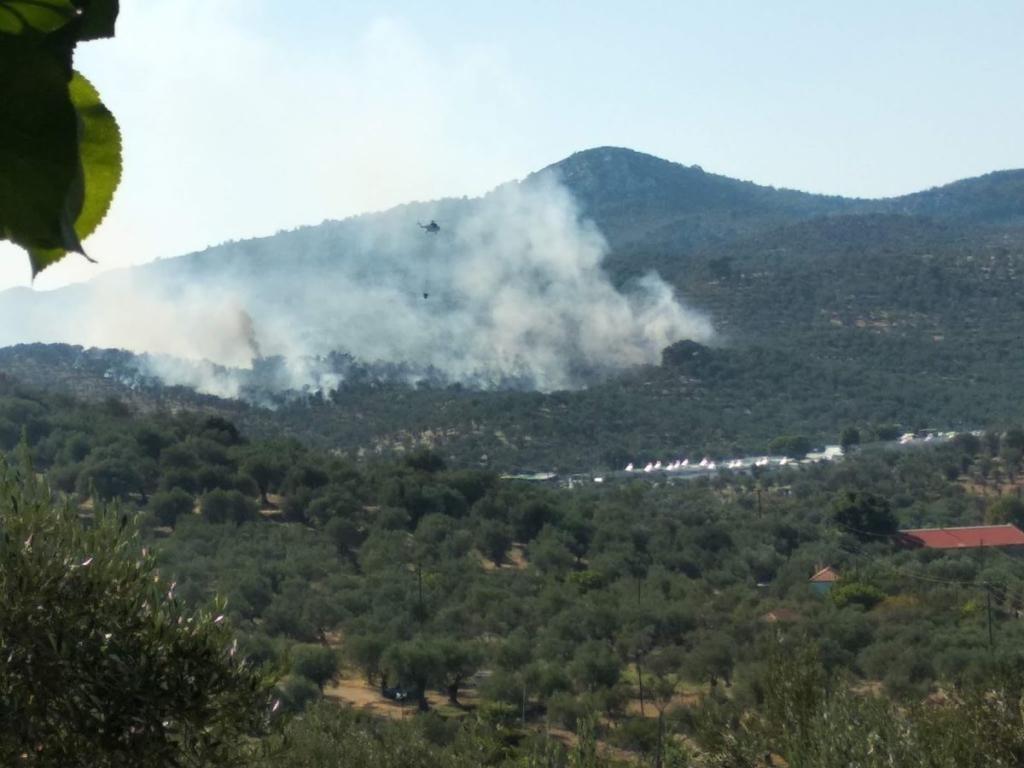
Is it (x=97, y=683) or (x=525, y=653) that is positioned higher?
(x=97, y=683)

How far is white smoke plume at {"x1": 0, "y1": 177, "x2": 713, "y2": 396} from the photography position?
89062mm

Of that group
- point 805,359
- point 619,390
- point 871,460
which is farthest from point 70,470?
point 805,359

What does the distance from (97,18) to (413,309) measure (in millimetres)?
101131

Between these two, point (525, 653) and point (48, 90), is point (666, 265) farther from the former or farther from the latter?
point (48, 90)

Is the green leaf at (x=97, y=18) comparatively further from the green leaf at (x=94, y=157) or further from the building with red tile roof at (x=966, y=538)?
the building with red tile roof at (x=966, y=538)

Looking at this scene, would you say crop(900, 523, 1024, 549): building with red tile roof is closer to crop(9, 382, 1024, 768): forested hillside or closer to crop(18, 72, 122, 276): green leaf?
crop(9, 382, 1024, 768): forested hillside

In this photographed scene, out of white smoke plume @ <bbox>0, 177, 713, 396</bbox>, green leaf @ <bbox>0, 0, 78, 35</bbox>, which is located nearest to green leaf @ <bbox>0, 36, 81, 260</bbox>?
green leaf @ <bbox>0, 0, 78, 35</bbox>

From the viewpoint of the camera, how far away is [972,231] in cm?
12750

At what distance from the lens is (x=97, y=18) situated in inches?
35.8

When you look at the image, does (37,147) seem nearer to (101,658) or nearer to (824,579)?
(101,658)

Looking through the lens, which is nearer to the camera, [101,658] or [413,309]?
[101,658]

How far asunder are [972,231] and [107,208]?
134 m

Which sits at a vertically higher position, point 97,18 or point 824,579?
point 97,18

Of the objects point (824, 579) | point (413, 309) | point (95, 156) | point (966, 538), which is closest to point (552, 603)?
point (824, 579)
